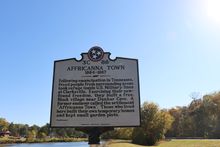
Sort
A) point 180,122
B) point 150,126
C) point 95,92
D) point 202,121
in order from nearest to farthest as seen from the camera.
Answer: point 95,92 → point 150,126 → point 202,121 → point 180,122

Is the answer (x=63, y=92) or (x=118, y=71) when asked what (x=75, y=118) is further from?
(x=118, y=71)

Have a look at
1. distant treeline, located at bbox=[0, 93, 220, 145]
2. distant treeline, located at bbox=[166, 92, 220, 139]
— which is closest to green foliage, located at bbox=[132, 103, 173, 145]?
distant treeline, located at bbox=[0, 93, 220, 145]

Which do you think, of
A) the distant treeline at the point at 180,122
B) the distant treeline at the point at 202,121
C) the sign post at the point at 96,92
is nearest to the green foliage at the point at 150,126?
the distant treeline at the point at 180,122

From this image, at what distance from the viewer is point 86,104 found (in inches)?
446

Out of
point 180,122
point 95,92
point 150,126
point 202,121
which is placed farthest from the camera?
point 180,122

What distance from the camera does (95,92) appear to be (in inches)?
450

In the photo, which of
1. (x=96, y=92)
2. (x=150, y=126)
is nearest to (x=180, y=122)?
(x=150, y=126)

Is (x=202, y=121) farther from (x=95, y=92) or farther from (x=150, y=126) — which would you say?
(x=95, y=92)

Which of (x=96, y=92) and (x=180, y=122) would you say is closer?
(x=96, y=92)

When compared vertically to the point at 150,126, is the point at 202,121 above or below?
above

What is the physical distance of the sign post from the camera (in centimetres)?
1116

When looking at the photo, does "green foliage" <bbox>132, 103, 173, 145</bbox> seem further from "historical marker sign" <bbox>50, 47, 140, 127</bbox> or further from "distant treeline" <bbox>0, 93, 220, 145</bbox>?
"historical marker sign" <bbox>50, 47, 140, 127</bbox>

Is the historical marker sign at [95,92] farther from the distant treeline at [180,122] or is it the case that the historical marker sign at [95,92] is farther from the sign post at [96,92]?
the distant treeline at [180,122]

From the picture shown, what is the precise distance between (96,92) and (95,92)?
4cm
